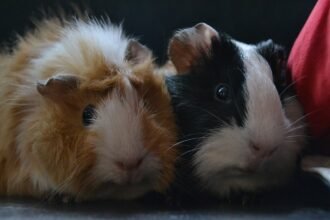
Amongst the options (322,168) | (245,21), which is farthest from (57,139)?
(245,21)

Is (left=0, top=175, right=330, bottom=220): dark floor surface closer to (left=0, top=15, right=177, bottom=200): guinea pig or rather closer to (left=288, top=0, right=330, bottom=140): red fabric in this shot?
(left=0, top=15, right=177, bottom=200): guinea pig

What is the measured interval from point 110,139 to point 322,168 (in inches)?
17.9

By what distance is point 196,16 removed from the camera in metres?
1.73

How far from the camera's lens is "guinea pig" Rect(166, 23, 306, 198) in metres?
1.16

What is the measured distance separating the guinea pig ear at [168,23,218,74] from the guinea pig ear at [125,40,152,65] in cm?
6

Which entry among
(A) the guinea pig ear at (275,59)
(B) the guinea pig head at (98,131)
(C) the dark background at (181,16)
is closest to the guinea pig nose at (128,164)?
(B) the guinea pig head at (98,131)

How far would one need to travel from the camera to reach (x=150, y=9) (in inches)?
68.1

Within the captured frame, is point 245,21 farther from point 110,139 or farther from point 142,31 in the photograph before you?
point 110,139

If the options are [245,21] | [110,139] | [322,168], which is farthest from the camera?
[245,21]

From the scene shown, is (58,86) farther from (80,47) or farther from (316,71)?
(316,71)

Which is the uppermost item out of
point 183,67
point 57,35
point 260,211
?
point 57,35

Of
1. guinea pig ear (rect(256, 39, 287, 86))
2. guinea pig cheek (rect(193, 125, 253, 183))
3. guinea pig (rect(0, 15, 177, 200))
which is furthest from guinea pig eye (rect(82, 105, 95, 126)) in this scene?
guinea pig ear (rect(256, 39, 287, 86))

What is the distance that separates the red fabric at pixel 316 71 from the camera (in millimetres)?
1298

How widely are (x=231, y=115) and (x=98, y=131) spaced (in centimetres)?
27
